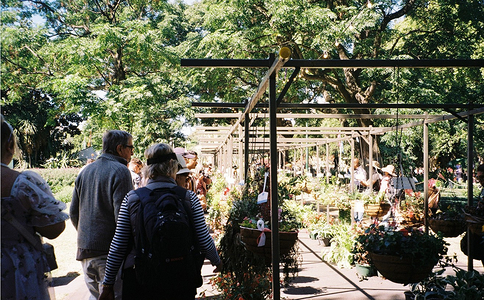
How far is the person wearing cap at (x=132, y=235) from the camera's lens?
2598 millimetres

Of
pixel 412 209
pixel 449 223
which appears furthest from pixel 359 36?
pixel 449 223

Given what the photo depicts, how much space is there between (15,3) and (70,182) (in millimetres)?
9762

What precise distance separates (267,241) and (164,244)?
1645mm

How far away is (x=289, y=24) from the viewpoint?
13.4 m

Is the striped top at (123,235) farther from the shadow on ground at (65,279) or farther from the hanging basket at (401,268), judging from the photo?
the shadow on ground at (65,279)

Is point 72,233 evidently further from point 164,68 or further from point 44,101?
point 44,101

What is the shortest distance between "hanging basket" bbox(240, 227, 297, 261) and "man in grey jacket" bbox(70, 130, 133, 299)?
1202 mm

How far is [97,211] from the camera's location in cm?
317

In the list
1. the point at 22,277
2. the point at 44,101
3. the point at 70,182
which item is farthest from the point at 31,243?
the point at 44,101

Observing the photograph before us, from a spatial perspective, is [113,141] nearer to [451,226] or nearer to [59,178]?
[451,226]

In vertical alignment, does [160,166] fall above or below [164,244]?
above

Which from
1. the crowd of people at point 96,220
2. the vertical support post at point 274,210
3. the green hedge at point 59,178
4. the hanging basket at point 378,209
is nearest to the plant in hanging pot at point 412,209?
the hanging basket at point 378,209

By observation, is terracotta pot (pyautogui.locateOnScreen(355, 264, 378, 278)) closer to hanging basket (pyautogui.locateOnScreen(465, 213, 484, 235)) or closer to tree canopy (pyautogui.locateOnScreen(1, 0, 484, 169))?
hanging basket (pyautogui.locateOnScreen(465, 213, 484, 235))

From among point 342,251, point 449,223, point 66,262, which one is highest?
point 449,223
